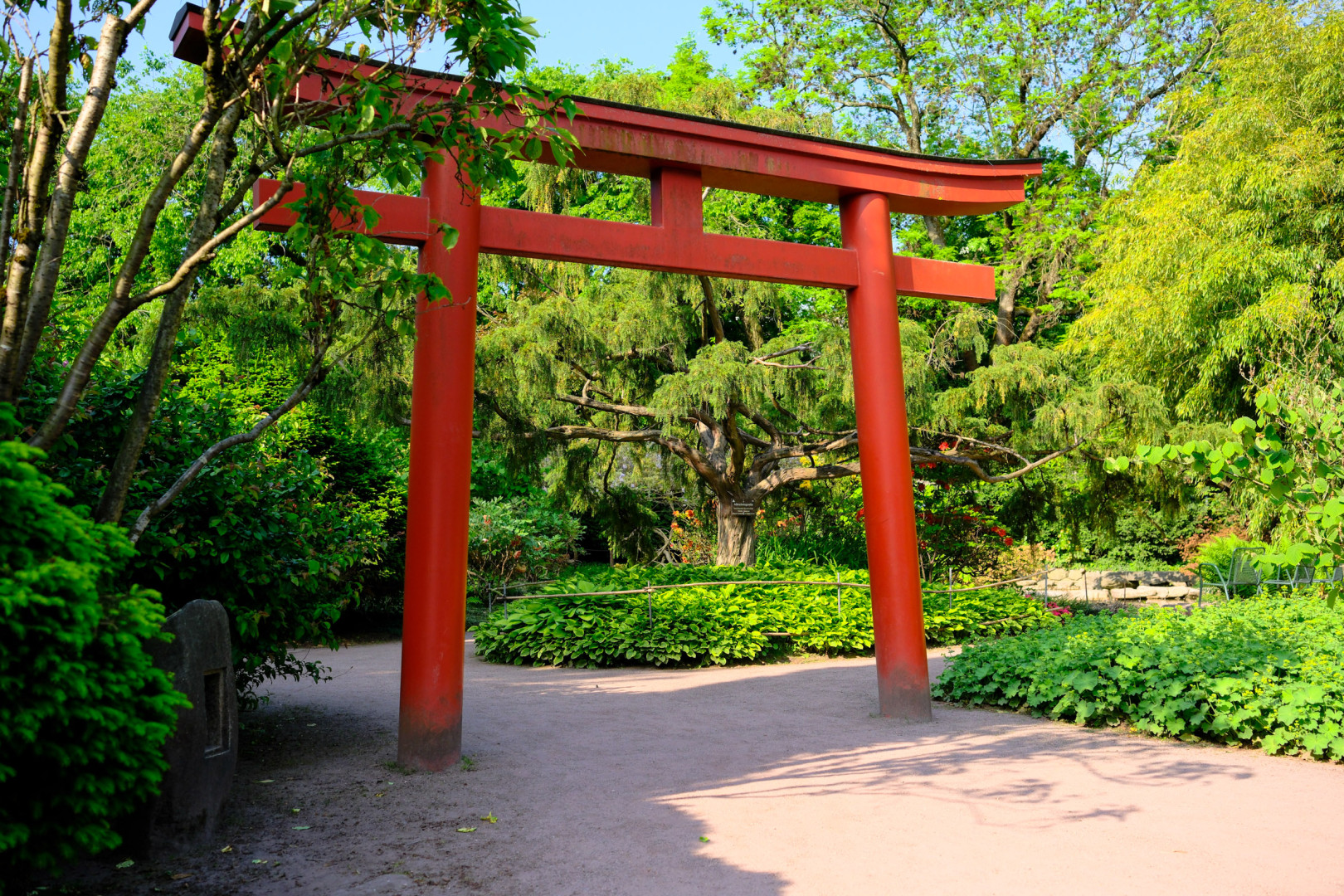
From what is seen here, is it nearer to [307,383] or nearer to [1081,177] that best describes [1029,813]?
[307,383]

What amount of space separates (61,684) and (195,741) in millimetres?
1395

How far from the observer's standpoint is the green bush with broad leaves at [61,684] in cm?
232

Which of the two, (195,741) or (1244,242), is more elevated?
(1244,242)

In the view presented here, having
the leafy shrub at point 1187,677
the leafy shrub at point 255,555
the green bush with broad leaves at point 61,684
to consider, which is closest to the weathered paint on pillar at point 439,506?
the leafy shrub at point 255,555

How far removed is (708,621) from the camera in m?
9.70

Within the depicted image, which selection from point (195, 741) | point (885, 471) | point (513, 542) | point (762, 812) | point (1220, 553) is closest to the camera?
point (195, 741)

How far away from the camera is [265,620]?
4.85 meters

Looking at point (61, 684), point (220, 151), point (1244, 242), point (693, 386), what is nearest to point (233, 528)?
point (220, 151)

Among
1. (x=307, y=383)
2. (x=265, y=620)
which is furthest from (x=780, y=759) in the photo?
(x=307, y=383)

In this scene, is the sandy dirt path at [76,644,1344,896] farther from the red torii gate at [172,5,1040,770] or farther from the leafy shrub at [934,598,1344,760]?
the red torii gate at [172,5,1040,770]

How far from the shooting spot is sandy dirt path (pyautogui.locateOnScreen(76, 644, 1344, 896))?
133 inches

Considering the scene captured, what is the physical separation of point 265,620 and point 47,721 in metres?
2.42

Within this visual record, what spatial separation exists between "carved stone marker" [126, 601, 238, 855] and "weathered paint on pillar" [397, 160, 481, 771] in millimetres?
1091

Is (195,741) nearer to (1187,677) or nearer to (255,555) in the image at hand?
(255,555)
